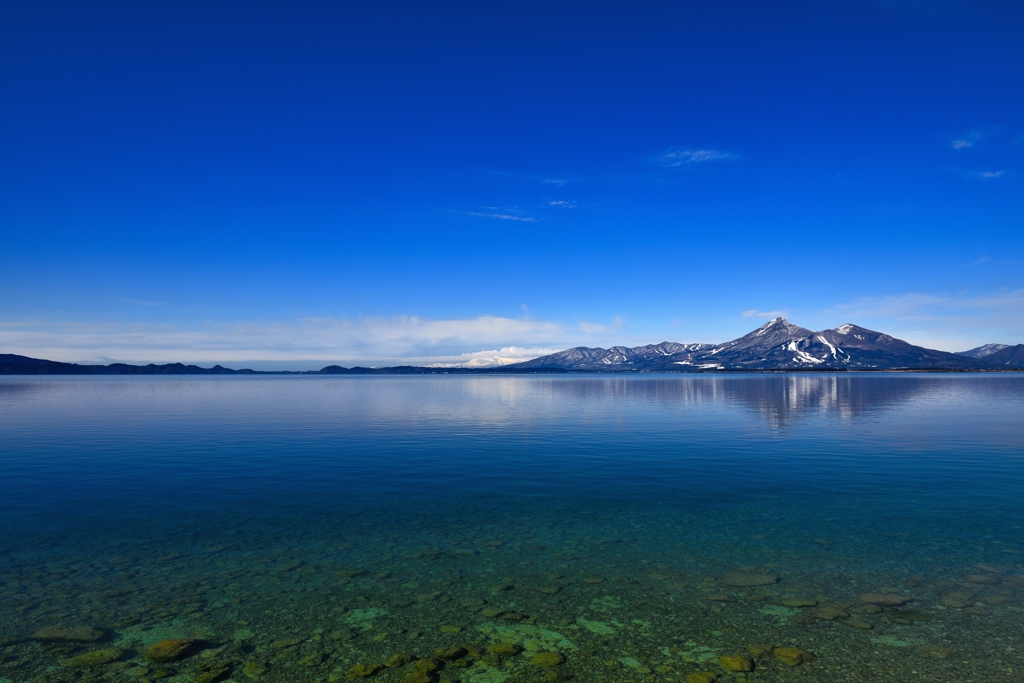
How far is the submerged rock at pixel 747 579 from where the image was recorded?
18.8 meters

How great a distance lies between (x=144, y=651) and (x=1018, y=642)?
22.1 metres

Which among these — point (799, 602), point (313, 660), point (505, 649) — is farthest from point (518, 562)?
point (799, 602)

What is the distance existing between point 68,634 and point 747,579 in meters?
20.0

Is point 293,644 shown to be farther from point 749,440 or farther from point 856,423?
point 856,423

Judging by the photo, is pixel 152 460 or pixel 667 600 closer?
pixel 667 600

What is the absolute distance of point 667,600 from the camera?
1767 centimetres

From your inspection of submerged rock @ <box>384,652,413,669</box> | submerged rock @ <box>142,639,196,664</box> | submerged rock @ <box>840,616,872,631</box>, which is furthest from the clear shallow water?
submerged rock @ <box>142,639,196,664</box>

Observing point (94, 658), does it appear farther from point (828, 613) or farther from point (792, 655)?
point (828, 613)

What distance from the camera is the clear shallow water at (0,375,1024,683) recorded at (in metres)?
14.4

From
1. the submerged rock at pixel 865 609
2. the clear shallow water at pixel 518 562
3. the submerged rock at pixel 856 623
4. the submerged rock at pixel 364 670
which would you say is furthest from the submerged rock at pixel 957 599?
the submerged rock at pixel 364 670

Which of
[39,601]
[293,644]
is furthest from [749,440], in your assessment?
[39,601]

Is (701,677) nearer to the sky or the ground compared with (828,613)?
nearer to the ground

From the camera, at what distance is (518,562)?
21.1 m

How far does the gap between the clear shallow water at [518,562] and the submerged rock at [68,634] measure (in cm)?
30
